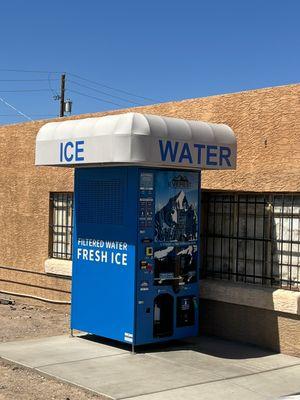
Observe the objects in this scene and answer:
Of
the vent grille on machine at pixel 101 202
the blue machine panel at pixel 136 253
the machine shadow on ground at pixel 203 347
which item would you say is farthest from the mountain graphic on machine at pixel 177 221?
the machine shadow on ground at pixel 203 347

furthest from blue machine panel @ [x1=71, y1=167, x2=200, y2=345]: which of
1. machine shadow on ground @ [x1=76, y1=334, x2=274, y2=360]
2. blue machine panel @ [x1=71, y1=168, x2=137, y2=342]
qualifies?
machine shadow on ground @ [x1=76, y1=334, x2=274, y2=360]

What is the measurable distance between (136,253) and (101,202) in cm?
108

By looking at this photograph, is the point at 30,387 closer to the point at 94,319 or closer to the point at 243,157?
the point at 94,319

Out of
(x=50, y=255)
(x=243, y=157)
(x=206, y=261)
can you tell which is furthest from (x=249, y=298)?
(x=50, y=255)

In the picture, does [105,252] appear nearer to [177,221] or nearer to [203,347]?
[177,221]

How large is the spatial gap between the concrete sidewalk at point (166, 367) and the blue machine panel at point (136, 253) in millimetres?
307

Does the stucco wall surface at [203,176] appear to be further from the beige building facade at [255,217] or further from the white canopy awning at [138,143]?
the white canopy awning at [138,143]

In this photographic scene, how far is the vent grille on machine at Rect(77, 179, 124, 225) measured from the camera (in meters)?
9.24

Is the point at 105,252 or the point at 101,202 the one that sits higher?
the point at 101,202

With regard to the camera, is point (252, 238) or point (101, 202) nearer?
point (101, 202)

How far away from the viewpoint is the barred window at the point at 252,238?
9.26 m

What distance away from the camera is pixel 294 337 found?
897cm

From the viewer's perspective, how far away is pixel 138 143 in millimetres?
8211

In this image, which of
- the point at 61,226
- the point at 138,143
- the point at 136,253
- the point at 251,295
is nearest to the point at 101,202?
the point at 136,253
